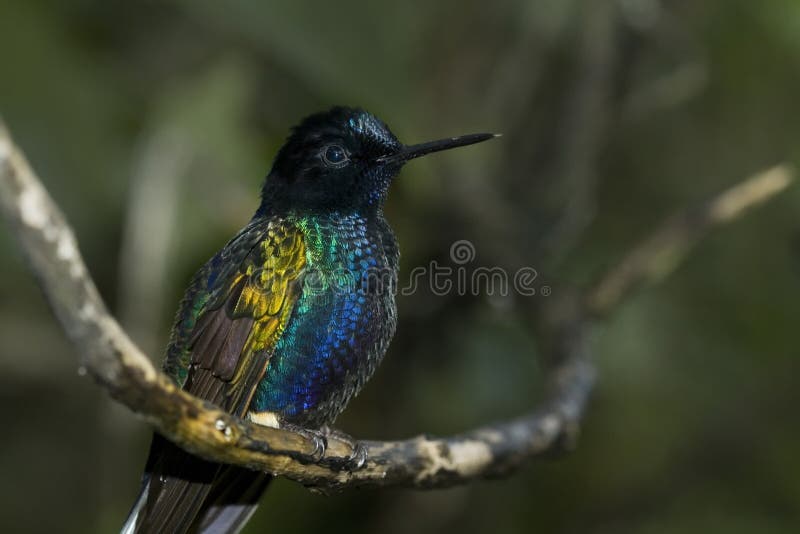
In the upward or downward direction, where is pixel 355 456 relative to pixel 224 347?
downward

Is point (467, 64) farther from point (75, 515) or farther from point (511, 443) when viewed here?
point (75, 515)

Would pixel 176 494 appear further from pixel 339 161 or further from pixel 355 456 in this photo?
pixel 339 161

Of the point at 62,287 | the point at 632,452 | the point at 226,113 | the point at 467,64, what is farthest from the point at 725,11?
the point at 62,287

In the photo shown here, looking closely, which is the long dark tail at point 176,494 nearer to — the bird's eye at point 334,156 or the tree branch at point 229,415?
the tree branch at point 229,415

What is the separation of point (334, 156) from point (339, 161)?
22 mm

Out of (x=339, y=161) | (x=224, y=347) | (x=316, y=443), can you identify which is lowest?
(x=316, y=443)

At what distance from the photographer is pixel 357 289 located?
2.66m

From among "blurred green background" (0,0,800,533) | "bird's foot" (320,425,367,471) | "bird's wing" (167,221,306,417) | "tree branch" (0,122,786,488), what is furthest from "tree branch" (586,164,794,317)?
"bird's foot" (320,425,367,471)

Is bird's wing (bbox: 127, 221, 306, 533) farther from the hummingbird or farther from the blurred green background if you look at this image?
the blurred green background

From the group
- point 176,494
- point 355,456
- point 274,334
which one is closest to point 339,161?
point 274,334

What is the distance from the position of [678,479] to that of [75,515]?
3.52 meters

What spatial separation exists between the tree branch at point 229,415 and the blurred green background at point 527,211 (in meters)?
1.18

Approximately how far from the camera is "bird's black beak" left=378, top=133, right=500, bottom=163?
9.02 ft

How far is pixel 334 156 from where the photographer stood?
2926 millimetres
